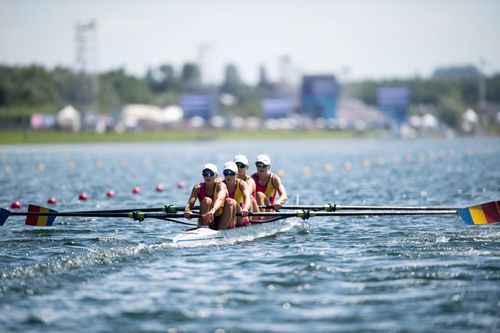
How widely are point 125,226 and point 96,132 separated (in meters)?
86.3

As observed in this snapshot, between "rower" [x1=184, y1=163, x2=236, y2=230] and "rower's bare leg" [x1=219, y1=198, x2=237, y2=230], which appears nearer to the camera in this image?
"rower" [x1=184, y1=163, x2=236, y2=230]

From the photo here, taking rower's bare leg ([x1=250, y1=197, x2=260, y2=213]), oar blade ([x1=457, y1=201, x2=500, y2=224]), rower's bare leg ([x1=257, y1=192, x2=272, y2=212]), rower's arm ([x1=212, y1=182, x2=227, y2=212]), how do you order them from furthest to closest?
rower's bare leg ([x1=257, y1=192, x2=272, y2=212])
oar blade ([x1=457, y1=201, x2=500, y2=224])
rower's bare leg ([x1=250, y1=197, x2=260, y2=213])
rower's arm ([x1=212, y1=182, x2=227, y2=212])

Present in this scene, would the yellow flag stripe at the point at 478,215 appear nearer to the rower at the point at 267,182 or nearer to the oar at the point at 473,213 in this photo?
the oar at the point at 473,213

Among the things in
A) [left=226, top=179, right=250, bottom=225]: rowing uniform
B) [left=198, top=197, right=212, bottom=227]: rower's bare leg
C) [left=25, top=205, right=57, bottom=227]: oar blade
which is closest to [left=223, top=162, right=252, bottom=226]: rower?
[left=226, top=179, right=250, bottom=225]: rowing uniform

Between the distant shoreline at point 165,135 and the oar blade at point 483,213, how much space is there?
239 feet

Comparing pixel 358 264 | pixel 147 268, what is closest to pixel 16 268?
pixel 147 268

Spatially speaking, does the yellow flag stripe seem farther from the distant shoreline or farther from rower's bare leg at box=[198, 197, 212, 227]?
the distant shoreline

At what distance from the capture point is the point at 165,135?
363 ft

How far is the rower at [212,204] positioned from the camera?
1716 centimetres

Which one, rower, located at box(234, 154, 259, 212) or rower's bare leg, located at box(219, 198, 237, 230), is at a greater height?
rower, located at box(234, 154, 259, 212)

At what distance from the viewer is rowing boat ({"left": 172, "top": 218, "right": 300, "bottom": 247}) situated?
16.8 m

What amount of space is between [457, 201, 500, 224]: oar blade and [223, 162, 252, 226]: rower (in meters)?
5.27

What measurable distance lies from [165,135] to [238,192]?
9327 cm

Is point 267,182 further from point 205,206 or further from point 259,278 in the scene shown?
point 259,278
